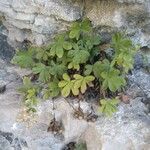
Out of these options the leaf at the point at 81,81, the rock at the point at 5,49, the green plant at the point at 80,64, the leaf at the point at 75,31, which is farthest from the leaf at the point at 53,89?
the rock at the point at 5,49

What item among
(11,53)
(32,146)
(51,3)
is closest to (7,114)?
(32,146)

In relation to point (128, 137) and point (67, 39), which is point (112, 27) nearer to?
point (67, 39)

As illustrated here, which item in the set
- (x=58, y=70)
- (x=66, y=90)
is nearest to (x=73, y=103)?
(x=66, y=90)

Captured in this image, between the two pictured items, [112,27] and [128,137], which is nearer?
[128,137]

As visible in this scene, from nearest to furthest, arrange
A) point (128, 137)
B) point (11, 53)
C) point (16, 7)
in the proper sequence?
point (128, 137)
point (16, 7)
point (11, 53)

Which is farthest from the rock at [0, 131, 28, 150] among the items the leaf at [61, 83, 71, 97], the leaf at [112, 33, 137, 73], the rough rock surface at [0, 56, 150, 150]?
Answer: the leaf at [112, 33, 137, 73]

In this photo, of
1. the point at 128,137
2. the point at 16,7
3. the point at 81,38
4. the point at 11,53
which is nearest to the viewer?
the point at 128,137
